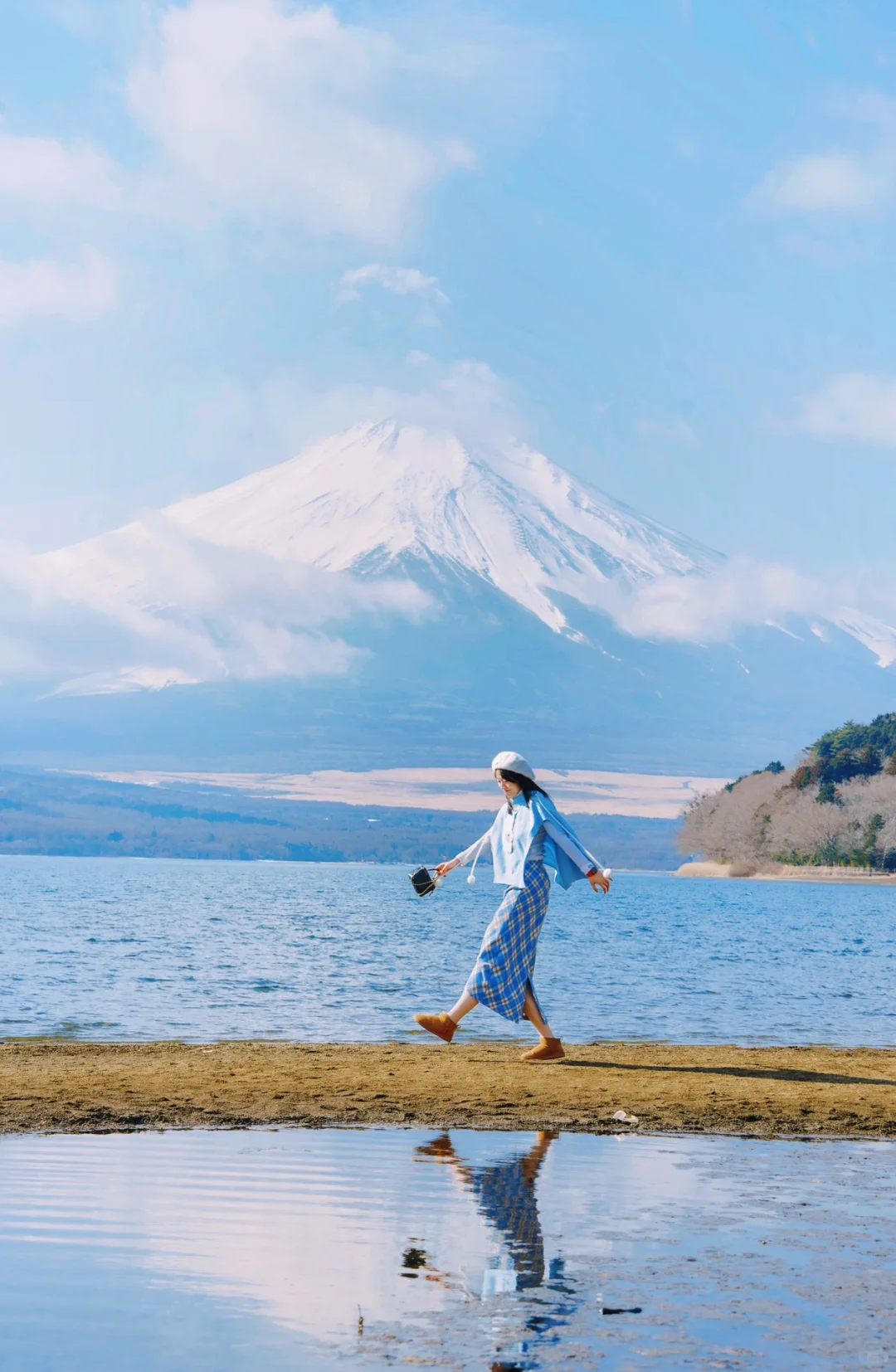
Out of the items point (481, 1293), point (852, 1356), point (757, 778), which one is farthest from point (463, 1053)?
point (757, 778)

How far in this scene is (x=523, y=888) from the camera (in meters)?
12.3

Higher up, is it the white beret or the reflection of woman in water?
the white beret

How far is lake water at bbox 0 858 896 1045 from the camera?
1856 cm

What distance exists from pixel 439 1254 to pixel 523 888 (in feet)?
20.1

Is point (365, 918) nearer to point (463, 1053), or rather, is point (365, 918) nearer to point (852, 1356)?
point (463, 1053)

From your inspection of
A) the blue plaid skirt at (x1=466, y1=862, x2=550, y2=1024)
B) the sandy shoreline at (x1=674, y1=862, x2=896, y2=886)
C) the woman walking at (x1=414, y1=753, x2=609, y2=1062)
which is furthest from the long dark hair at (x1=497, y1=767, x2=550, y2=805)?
the sandy shoreline at (x1=674, y1=862, x2=896, y2=886)

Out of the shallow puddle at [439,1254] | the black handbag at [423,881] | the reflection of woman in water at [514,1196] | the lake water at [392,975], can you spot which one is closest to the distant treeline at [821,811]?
the lake water at [392,975]

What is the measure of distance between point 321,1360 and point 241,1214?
2.16 metres

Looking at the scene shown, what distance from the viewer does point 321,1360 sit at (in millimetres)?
4938

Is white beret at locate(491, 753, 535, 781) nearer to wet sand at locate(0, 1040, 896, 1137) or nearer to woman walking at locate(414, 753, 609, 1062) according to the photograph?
woman walking at locate(414, 753, 609, 1062)

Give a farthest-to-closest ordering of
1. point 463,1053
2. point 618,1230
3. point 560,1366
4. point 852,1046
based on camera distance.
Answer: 1. point 852,1046
2. point 463,1053
3. point 618,1230
4. point 560,1366

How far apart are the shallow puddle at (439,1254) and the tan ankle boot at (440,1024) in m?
3.57

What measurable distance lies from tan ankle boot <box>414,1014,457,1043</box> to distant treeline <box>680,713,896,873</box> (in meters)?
128

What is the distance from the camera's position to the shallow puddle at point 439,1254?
506cm
